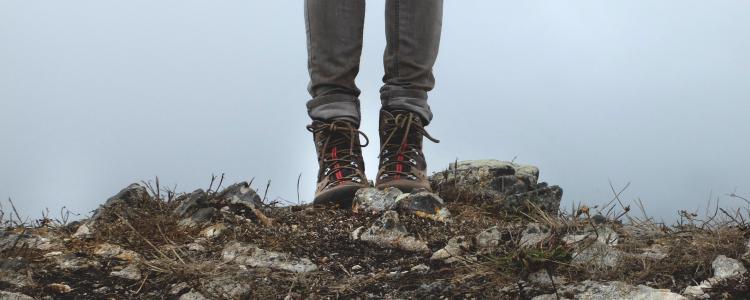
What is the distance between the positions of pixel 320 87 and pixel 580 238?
83.2 inches

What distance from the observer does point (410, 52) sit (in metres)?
4.59

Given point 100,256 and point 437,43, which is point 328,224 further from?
point 437,43

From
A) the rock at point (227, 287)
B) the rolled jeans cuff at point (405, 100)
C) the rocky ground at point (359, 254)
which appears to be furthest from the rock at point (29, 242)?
the rolled jeans cuff at point (405, 100)

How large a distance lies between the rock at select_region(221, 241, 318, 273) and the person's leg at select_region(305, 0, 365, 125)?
1505mm

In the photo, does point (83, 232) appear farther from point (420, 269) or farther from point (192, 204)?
point (420, 269)

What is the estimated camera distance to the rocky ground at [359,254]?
2.70 meters

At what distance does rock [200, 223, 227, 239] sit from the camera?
356 cm

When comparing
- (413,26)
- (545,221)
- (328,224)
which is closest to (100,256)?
(328,224)

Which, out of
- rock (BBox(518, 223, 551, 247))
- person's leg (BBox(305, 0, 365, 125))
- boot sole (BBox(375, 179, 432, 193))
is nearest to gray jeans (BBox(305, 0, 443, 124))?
person's leg (BBox(305, 0, 365, 125))

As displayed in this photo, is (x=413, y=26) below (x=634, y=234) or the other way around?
the other way around

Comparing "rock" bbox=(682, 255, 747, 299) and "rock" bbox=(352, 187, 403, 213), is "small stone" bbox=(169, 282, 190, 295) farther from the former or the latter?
"rock" bbox=(682, 255, 747, 299)

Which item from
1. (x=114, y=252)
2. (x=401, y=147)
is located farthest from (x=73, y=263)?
(x=401, y=147)

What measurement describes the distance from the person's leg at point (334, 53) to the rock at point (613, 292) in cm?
230

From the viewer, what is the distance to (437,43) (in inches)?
187
